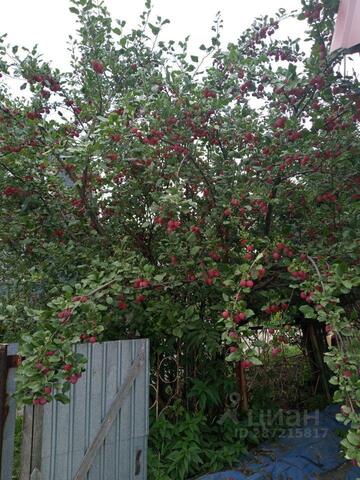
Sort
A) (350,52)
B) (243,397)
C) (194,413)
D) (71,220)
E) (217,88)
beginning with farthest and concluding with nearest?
(243,397) < (194,413) < (71,220) < (217,88) < (350,52)

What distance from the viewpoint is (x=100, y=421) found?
237 cm

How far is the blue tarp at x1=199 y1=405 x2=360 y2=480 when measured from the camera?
110 inches

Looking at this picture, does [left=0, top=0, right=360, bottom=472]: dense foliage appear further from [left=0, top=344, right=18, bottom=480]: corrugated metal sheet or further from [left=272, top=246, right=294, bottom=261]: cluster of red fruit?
[left=0, top=344, right=18, bottom=480]: corrugated metal sheet

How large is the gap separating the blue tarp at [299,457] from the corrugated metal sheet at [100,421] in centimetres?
58

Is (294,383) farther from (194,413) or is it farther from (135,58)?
(135,58)

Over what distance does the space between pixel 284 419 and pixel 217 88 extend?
9.13ft

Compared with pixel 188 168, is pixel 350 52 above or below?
above

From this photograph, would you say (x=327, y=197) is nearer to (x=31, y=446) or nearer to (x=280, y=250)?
(x=280, y=250)

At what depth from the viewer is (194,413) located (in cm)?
321

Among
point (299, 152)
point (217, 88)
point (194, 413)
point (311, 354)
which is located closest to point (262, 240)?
point (299, 152)

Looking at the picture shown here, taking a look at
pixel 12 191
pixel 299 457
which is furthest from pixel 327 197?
pixel 12 191

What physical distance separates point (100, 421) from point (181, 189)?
138 cm

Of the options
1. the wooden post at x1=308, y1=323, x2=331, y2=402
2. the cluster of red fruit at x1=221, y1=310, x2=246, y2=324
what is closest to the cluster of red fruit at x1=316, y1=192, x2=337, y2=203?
the cluster of red fruit at x1=221, y1=310, x2=246, y2=324

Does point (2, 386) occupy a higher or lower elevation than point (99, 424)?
higher
